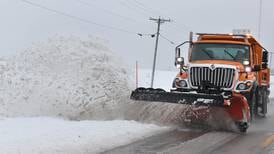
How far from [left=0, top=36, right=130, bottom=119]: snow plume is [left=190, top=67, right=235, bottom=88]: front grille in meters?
2.20

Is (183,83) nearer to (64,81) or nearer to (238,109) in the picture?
(238,109)

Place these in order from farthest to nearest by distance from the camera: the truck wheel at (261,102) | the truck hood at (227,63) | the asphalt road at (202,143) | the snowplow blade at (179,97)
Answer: the truck wheel at (261,102) → the truck hood at (227,63) → the snowplow blade at (179,97) → the asphalt road at (202,143)

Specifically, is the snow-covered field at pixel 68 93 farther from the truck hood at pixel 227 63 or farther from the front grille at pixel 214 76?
the truck hood at pixel 227 63

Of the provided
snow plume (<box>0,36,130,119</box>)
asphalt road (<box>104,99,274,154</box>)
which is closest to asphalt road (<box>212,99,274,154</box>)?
asphalt road (<box>104,99,274,154</box>)

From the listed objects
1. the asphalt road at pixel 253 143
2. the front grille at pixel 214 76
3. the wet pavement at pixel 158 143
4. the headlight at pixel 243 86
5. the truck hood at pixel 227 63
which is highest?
the truck hood at pixel 227 63

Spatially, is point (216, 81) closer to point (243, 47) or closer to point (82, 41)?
point (243, 47)

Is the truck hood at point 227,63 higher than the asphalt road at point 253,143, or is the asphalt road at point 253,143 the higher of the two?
the truck hood at point 227,63

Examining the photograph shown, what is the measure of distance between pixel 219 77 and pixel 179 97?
1432mm

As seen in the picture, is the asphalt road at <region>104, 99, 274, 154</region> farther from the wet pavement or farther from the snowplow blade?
the snowplow blade

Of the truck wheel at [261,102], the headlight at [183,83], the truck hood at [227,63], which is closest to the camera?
the truck hood at [227,63]

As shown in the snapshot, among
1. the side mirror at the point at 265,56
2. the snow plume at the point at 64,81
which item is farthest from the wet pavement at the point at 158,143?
the side mirror at the point at 265,56

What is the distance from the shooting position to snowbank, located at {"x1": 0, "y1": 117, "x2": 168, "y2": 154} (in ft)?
24.7

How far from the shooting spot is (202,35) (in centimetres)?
1380

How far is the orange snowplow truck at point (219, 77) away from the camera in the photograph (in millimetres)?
10727
